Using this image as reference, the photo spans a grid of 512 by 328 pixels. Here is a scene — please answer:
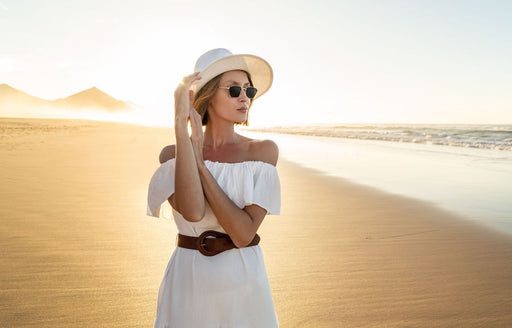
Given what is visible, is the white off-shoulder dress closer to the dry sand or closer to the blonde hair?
the blonde hair

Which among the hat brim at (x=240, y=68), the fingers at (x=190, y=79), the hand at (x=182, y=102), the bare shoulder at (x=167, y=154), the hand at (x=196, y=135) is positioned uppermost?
the hat brim at (x=240, y=68)

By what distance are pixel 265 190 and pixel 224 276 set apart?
42cm

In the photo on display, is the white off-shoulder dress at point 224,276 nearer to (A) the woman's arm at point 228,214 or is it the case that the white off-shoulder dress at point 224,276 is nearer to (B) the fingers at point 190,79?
(A) the woman's arm at point 228,214

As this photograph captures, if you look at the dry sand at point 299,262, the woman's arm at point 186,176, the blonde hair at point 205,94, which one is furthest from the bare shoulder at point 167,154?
the dry sand at point 299,262

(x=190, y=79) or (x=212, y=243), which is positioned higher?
(x=190, y=79)

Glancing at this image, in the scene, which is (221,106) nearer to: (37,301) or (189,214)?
(189,214)

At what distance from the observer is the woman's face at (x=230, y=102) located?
2.02 metres

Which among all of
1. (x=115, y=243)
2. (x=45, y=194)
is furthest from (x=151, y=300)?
(x=45, y=194)

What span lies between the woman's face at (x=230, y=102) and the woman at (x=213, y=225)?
105mm

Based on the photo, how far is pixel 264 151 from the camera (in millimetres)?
1906

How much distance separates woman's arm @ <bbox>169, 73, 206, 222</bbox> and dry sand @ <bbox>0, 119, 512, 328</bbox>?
6.61ft

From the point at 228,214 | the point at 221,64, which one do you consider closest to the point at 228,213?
the point at 228,214

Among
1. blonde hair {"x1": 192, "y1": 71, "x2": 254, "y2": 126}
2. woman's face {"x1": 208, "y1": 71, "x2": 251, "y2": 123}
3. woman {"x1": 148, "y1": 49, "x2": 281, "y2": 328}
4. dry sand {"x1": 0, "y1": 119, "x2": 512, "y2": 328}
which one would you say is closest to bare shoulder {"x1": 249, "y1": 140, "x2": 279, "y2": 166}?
woman {"x1": 148, "y1": 49, "x2": 281, "y2": 328}

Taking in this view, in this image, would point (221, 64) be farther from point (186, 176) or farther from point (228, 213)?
point (228, 213)
